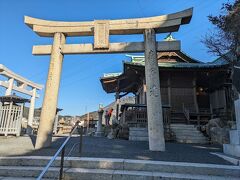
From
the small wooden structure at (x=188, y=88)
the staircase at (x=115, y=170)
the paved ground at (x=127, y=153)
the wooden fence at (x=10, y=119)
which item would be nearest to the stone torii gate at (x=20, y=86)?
the wooden fence at (x=10, y=119)

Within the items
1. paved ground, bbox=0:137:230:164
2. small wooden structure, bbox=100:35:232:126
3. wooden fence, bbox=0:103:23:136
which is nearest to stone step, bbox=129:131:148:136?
small wooden structure, bbox=100:35:232:126

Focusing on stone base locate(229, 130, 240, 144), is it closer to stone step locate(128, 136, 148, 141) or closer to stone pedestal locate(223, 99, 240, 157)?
stone pedestal locate(223, 99, 240, 157)

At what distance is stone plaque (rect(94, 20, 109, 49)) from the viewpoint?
30.1 feet

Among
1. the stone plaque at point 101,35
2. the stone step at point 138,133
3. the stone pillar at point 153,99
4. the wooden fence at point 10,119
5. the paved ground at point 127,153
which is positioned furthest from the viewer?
the stone step at point 138,133

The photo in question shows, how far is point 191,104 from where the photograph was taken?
736 inches

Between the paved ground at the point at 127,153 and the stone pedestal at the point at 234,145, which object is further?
the stone pedestal at the point at 234,145

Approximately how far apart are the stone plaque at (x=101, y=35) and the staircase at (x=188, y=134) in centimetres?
784

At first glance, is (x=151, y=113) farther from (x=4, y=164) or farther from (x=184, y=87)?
(x=184, y=87)

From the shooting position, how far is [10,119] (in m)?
13.5

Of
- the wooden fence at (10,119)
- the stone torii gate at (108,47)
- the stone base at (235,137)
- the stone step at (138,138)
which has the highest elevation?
the stone torii gate at (108,47)

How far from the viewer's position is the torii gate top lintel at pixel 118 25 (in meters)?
8.91

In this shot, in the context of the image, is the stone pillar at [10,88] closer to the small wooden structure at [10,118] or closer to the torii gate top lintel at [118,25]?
the small wooden structure at [10,118]

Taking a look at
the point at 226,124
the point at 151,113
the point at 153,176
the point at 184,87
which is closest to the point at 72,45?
the point at 151,113

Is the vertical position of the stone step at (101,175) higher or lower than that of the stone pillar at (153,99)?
lower
